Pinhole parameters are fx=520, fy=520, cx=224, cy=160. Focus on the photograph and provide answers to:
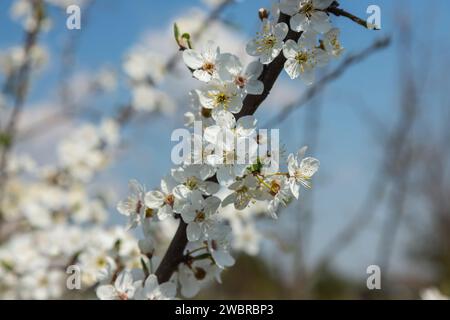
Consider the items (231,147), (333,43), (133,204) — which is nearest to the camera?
(231,147)

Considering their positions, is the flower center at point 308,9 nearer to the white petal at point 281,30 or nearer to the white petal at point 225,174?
the white petal at point 281,30

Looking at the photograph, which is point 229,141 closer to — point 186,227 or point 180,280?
point 186,227

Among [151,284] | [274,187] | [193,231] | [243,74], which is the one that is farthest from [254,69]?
[151,284]

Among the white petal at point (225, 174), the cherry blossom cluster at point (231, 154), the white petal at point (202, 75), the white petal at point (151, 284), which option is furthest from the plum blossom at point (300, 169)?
the white petal at point (151, 284)

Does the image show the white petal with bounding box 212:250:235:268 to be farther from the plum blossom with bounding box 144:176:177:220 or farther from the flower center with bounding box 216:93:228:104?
the flower center with bounding box 216:93:228:104

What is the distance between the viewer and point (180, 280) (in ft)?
3.76

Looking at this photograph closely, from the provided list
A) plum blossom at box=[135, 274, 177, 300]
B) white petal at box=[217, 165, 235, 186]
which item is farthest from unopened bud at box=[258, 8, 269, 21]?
plum blossom at box=[135, 274, 177, 300]

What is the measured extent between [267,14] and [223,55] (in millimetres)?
153

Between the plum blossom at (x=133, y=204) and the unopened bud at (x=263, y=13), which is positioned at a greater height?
the unopened bud at (x=263, y=13)

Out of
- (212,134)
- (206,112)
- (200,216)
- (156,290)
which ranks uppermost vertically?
(206,112)

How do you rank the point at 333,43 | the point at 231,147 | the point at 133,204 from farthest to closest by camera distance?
the point at 133,204
the point at 333,43
the point at 231,147

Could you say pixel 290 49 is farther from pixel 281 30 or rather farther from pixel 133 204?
pixel 133 204

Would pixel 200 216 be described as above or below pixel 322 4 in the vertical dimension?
below

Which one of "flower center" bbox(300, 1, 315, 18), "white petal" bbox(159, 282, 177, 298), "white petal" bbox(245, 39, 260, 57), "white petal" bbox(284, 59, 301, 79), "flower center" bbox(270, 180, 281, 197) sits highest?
"flower center" bbox(300, 1, 315, 18)
